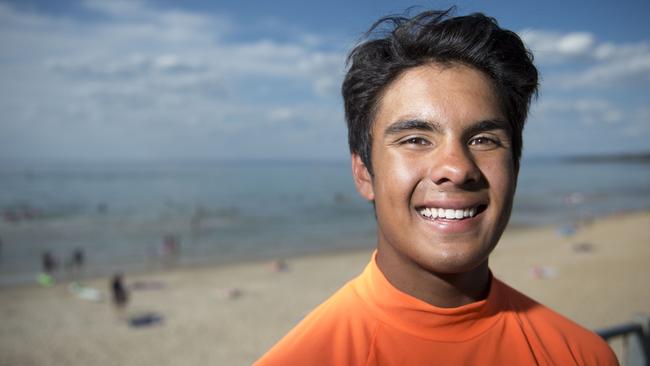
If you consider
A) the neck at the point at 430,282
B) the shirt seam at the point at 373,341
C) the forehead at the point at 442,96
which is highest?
the forehead at the point at 442,96

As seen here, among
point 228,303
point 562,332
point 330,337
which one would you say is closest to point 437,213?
point 330,337

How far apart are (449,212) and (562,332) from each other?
0.71 m

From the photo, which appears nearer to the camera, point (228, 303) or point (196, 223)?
point (228, 303)

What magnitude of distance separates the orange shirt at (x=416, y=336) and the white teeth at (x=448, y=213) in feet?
0.91

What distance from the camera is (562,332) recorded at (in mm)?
1807

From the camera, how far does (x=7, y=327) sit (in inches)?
565

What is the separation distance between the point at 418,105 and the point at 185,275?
20.6 meters

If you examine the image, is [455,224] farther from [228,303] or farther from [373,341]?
[228,303]

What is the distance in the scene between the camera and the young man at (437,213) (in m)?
1.55

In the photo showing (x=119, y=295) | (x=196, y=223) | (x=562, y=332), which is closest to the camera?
(x=562, y=332)

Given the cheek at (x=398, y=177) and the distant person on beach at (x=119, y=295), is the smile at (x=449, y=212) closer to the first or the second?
the cheek at (x=398, y=177)

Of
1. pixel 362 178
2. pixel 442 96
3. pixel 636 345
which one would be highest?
pixel 442 96

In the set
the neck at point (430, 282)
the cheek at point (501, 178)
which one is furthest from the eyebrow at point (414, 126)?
the neck at point (430, 282)

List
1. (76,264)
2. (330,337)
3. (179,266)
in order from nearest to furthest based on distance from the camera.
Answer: (330,337), (76,264), (179,266)
